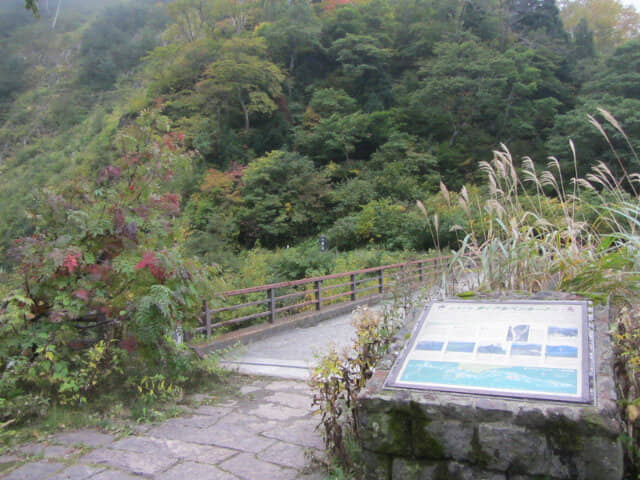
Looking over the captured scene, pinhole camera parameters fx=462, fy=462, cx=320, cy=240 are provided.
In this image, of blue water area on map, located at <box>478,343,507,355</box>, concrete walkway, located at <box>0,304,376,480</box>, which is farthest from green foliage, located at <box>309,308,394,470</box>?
blue water area on map, located at <box>478,343,507,355</box>

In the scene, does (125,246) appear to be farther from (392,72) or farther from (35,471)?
(392,72)

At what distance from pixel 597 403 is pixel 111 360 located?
320cm

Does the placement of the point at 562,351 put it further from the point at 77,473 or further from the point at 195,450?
the point at 77,473

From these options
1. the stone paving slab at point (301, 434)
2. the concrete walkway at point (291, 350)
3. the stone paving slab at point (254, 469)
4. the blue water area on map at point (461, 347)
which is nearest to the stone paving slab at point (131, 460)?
the stone paving slab at point (254, 469)

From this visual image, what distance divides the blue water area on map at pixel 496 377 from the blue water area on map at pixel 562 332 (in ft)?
0.93

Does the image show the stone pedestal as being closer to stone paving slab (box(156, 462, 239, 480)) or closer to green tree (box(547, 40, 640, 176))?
stone paving slab (box(156, 462, 239, 480))

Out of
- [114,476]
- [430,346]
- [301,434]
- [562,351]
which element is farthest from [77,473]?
[562,351]

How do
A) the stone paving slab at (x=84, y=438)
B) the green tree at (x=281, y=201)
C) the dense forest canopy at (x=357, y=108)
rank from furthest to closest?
1. the green tree at (x=281, y=201)
2. the dense forest canopy at (x=357, y=108)
3. the stone paving slab at (x=84, y=438)

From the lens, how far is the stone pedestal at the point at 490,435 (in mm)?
1748

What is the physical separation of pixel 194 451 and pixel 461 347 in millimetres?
1677

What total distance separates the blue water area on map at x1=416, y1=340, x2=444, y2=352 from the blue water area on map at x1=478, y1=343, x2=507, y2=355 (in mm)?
202

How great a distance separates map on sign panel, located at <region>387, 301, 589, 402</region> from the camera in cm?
198

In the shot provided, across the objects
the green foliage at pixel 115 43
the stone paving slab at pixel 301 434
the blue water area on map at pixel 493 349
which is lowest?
the stone paving slab at pixel 301 434

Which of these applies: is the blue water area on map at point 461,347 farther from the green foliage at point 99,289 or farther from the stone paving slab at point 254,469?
the green foliage at point 99,289
